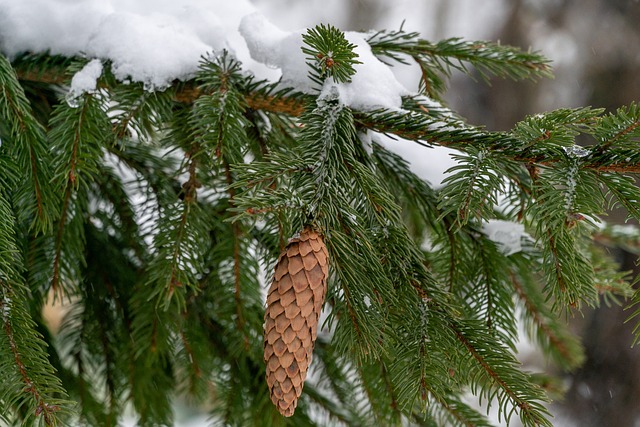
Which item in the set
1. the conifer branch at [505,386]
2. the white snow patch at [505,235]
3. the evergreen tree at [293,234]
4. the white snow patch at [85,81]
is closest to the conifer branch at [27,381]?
the evergreen tree at [293,234]

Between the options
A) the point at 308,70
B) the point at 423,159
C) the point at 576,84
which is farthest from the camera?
the point at 576,84

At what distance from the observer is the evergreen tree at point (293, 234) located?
20.3 inches

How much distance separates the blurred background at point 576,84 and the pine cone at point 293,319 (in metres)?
3.43

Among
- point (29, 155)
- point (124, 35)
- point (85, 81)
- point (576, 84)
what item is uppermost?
point (576, 84)

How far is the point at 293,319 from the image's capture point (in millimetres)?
460

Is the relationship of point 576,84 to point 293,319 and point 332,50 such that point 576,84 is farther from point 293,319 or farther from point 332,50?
point 293,319

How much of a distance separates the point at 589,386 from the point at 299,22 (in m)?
4.41

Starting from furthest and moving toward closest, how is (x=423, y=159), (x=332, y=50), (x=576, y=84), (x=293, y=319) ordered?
(x=576, y=84) → (x=423, y=159) → (x=332, y=50) → (x=293, y=319)

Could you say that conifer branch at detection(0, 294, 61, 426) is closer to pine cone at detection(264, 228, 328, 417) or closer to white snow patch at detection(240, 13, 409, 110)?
pine cone at detection(264, 228, 328, 417)

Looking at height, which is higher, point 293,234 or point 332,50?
point 332,50

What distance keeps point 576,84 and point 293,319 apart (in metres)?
4.72

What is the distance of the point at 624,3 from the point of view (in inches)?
180

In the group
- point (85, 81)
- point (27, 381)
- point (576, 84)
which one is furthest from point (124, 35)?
point (576, 84)

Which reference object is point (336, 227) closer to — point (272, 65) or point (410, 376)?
point (410, 376)
